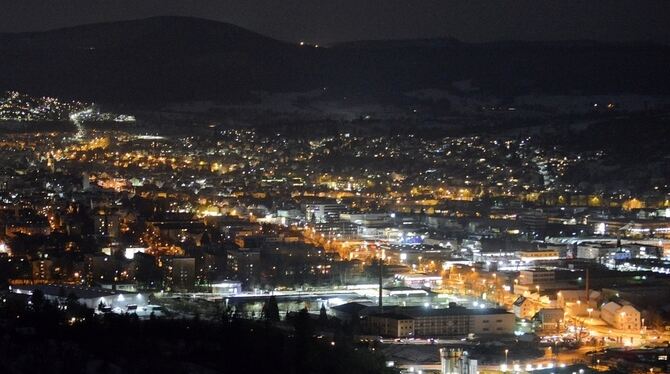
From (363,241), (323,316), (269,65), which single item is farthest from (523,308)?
(269,65)

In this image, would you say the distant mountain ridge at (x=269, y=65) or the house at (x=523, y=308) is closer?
the house at (x=523, y=308)

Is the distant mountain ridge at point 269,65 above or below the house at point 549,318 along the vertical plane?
above

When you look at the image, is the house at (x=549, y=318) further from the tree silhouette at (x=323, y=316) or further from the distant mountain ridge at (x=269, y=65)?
the distant mountain ridge at (x=269, y=65)

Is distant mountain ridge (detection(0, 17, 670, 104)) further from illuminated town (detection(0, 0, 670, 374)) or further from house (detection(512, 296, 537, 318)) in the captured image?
house (detection(512, 296, 537, 318))

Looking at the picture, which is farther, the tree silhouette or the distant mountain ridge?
the distant mountain ridge

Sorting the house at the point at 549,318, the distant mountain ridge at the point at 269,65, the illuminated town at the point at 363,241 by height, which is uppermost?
the distant mountain ridge at the point at 269,65

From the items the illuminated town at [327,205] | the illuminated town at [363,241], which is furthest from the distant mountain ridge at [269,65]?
the illuminated town at [363,241]

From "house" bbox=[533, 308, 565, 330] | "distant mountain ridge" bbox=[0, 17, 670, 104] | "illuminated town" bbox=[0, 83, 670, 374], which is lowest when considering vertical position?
"house" bbox=[533, 308, 565, 330]

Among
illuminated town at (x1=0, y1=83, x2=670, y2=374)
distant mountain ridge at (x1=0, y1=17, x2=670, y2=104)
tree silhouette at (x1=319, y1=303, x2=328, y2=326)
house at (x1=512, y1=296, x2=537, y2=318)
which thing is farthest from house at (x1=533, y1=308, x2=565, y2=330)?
distant mountain ridge at (x1=0, y1=17, x2=670, y2=104)
